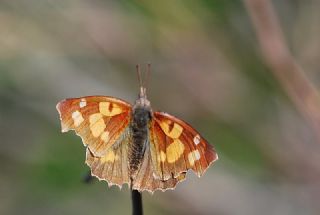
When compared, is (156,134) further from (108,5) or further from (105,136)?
(108,5)

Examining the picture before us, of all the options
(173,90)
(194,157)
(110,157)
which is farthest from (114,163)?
(173,90)

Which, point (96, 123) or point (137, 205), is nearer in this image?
point (137, 205)

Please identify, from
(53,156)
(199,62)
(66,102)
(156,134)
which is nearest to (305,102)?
(156,134)

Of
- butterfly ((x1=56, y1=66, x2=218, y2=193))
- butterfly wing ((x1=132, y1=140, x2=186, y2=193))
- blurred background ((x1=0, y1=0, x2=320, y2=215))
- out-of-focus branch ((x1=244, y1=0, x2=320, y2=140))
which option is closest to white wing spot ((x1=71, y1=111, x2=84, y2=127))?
butterfly ((x1=56, y1=66, x2=218, y2=193))

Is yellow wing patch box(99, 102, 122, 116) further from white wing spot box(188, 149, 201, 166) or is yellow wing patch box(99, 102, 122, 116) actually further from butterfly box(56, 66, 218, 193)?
white wing spot box(188, 149, 201, 166)

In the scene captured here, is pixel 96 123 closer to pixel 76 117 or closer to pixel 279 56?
pixel 76 117

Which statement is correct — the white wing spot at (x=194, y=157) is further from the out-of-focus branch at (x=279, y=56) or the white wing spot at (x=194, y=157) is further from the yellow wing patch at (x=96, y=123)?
the out-of-focus branch at (x=279, y=56)
